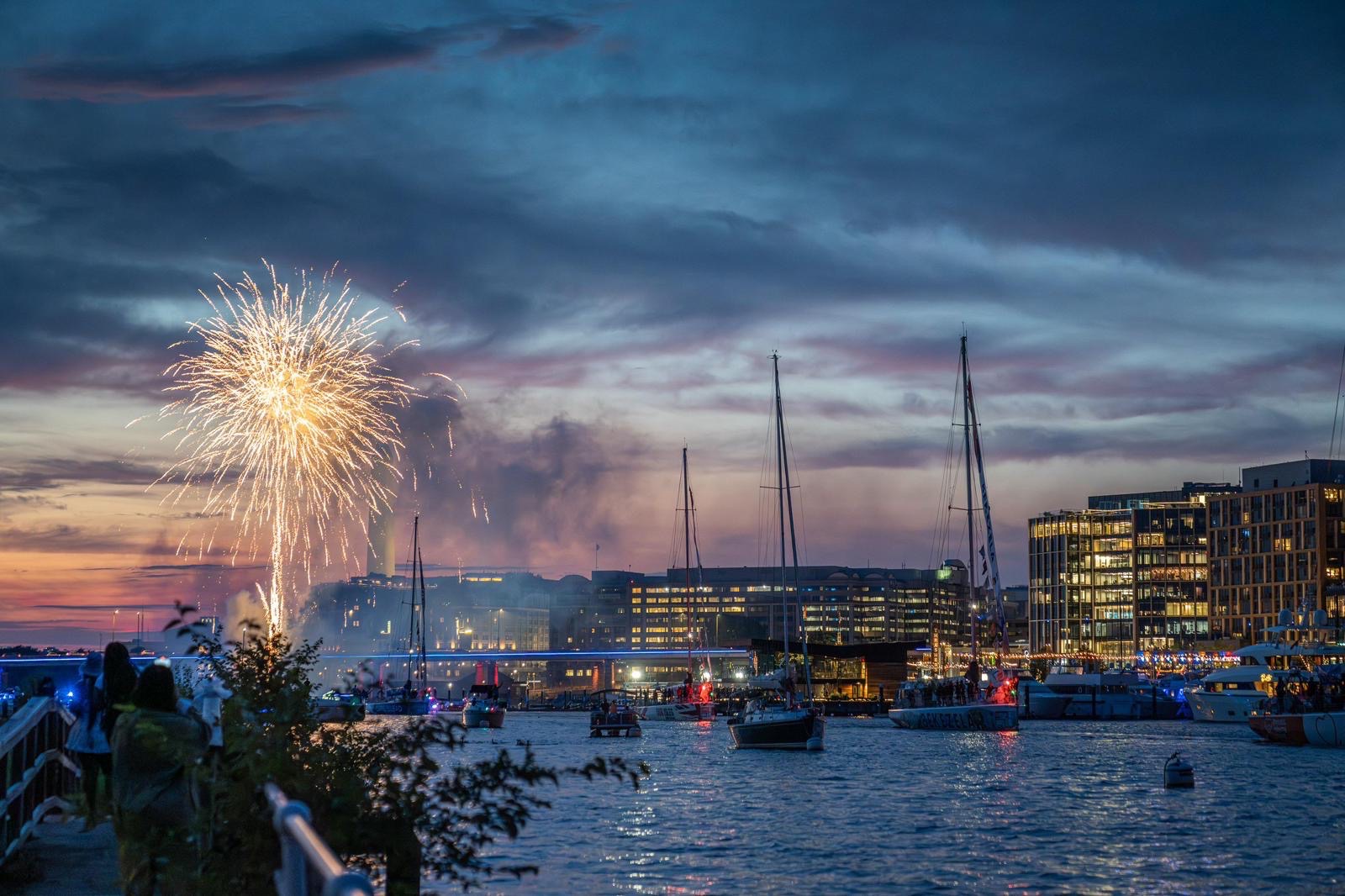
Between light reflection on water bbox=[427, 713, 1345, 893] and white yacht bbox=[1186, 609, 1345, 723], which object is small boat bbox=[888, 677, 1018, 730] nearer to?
white yacht bbox=[1186, 609, 1345, 723]

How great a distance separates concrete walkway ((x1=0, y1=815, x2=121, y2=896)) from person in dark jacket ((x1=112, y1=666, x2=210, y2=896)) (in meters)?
2.97

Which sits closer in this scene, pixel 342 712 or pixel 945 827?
pixel 342 712

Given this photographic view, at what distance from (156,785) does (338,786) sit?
1.57m

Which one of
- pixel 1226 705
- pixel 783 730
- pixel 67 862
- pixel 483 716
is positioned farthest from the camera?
pixel 483 716

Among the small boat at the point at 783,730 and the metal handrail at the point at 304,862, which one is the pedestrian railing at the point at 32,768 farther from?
the small boat at the point at 783,730

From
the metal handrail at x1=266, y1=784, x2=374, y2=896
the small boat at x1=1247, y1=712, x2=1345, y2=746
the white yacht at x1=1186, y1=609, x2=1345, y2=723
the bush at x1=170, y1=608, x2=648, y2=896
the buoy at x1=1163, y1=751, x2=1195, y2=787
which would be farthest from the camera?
the white yacht at x1=1186, y1=609, x2=1345, y2=723

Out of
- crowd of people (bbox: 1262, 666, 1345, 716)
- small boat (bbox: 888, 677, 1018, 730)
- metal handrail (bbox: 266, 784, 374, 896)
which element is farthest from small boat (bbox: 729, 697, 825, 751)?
metal handrail (bbox: 266, 784, 374, 896)

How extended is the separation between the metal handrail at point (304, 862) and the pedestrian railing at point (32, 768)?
5.57 metres

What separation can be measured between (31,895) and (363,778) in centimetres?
444

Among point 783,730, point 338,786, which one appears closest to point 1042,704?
point 783,730

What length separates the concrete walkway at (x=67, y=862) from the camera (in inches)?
604

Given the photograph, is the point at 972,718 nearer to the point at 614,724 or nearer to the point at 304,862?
the point at 614,724

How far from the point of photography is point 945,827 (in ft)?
128

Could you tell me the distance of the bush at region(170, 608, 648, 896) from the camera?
11.1 metres
